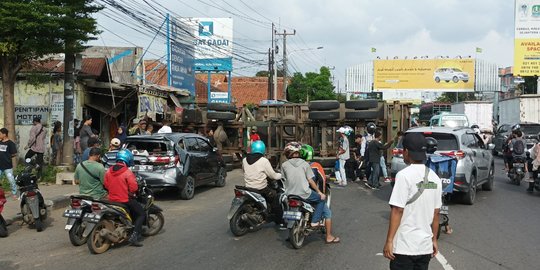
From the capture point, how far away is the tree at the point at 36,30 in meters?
11.1

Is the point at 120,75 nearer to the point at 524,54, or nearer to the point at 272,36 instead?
the point at 272,36

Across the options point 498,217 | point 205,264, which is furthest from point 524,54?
point 205,264

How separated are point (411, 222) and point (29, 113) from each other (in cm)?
1673

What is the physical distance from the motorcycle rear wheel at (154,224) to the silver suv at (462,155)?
211 inches

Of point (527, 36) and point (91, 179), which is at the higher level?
point (527, 36)

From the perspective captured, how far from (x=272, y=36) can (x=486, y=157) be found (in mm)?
28798

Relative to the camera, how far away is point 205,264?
6.29 metres

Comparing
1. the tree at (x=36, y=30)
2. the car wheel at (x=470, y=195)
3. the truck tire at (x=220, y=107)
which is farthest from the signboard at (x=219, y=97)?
the car wheel at (x=470, y=195)

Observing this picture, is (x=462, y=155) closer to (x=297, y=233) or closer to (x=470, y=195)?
(x=470, y=195)

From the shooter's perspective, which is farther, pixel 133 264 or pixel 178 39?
pixel 178 39

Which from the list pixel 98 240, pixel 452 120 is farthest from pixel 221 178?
pixel 452 120

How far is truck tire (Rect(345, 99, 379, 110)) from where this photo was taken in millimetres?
16406

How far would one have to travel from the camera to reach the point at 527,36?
31922 millimetres

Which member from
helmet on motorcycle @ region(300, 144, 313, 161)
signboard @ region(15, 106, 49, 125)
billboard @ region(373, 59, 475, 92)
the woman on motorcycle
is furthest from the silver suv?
billboard @ region(373, 59, 475, 92)
